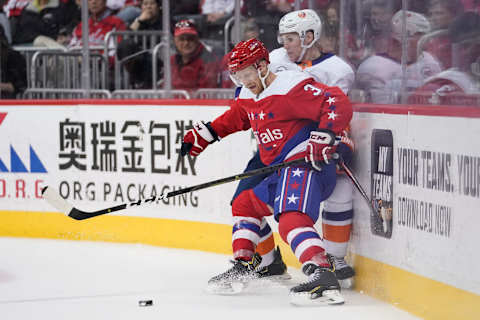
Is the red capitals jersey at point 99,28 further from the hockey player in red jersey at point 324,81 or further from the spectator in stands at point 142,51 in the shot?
the hockey player in red jersey at point 324,81

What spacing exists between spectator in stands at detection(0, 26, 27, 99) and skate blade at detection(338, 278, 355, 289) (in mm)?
3189

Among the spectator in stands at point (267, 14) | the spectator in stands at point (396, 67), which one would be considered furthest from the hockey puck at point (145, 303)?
the spectator in stands at point (267, 14)

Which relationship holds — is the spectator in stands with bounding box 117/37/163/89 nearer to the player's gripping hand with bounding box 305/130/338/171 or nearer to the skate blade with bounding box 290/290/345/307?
the player's gripping hand with bounding box 305/130/338/171

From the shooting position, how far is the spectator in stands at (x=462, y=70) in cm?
320

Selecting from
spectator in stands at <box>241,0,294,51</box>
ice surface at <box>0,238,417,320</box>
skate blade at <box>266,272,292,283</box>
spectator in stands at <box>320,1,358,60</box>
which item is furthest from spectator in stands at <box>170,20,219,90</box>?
skate blade at <box>266,272,292,283</box>

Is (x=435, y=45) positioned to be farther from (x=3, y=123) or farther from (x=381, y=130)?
(x=3, y=123)

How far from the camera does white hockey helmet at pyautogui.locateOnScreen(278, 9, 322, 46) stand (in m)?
4.38

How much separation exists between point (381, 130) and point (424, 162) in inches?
18.8

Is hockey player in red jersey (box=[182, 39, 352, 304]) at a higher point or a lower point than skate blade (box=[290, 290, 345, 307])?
higher

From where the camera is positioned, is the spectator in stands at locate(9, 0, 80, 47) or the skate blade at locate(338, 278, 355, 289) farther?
the spectator in stands at locate(9, 0, 80, 47)

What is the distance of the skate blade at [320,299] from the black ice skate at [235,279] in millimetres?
387

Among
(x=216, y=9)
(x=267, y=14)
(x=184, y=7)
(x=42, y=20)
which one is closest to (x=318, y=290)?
(x=267, y=14)

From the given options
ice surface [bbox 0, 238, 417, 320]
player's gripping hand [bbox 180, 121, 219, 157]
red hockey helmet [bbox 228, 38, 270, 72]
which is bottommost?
ice surface [bbox 0, 238, 417, 320]

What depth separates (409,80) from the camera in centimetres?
393
